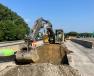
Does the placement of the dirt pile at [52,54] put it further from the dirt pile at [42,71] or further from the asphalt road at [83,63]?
the dirt pile at [42,71]

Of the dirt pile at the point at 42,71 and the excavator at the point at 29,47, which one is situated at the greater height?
the excavator at the point at 29,47

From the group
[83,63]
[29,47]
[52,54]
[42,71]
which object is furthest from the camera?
[52,54]

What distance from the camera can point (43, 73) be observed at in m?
14.2

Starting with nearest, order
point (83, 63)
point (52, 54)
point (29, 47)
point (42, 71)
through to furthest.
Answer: point (42, 71) → point (29, 47) → point (83, 63) → point (52, 54)

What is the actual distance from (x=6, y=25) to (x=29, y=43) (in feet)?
246

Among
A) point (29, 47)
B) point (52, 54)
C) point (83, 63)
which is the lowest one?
point (83, 63)

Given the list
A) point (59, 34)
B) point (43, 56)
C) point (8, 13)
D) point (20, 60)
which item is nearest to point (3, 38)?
point (8, 13)

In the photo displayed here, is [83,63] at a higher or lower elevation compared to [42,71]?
lower

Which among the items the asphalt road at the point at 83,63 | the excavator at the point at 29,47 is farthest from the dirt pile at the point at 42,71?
the excavator at the point at 29,47

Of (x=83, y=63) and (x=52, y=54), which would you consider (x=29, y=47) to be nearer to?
(x=83, y=63)

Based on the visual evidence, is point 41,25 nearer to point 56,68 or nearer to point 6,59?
point 6,59

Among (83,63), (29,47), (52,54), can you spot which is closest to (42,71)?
(29,47)

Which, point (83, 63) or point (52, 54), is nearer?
point (83, 63)

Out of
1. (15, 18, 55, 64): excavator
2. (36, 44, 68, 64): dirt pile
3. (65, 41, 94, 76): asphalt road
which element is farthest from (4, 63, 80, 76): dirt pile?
(36, 44, 68, 64): dirt pile
